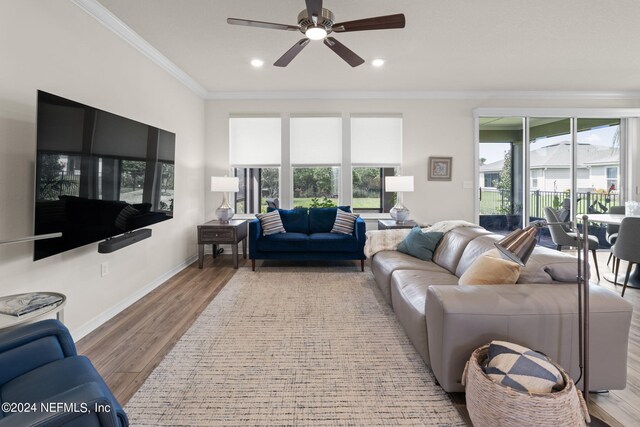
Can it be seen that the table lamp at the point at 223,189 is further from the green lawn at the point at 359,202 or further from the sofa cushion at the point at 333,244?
the sofa cushion at the point at 333,244

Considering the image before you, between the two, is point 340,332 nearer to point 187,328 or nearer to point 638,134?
point 187,328

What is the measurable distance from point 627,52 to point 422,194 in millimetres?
2888

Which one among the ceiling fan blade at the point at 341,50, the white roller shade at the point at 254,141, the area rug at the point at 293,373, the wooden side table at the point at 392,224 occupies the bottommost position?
the area rug at the point at 293,373

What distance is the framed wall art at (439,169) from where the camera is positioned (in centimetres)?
521

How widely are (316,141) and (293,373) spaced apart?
3.94 meters

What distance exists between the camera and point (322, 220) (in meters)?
4.75

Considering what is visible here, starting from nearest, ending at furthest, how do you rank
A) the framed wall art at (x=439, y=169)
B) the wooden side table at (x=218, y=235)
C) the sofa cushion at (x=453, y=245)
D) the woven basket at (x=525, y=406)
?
the woven basket at (x=525, y=406) < the sofa cushion at (x=453, y=245) < the wooden side table at (x=218, y=235) < the framed wall art at (x=439, y=169)

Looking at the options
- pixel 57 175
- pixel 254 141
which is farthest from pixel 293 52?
pixel 254 141

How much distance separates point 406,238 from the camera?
3574mm

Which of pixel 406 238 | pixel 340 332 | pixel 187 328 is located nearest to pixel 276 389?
pixel 340 332

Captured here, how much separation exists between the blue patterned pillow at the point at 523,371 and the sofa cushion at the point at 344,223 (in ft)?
9.99

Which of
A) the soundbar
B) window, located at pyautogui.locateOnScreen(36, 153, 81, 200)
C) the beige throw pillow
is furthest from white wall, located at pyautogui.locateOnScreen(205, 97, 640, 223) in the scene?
the beige throw pillow

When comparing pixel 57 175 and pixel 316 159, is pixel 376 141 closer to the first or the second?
pixel 316 159

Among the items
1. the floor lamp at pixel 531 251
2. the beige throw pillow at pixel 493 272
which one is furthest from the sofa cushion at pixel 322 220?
the floor lamp at pixel 531 251
